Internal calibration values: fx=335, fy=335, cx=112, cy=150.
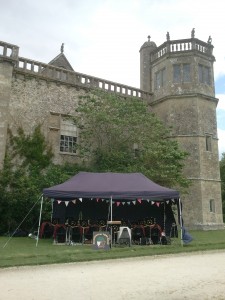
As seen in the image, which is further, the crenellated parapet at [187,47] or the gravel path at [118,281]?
the crenellated parapet at [187,47]

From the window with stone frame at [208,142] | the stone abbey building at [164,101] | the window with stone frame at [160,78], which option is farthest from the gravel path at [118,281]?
the window with stone frame at [160,78]

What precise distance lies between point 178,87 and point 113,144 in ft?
20.0

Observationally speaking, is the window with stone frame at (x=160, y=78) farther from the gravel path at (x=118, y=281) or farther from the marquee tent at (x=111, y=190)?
the gravel path at (x=118, y=281)

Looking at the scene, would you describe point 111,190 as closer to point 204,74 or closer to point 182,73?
point 182,73

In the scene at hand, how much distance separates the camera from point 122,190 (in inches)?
447

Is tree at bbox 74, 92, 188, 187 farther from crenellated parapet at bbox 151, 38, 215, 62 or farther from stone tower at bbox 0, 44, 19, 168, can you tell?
crenellated parapet at bbox 151, 38, 215, 62

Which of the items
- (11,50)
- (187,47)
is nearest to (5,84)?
(11,50)

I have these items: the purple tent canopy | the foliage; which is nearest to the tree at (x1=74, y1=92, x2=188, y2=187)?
the foliage

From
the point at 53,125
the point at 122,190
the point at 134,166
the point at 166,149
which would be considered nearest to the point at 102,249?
the point at 122,190

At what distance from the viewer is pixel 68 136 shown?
61.6ft

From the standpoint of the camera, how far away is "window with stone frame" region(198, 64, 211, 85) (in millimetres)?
21250

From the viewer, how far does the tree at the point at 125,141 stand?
1708 cm

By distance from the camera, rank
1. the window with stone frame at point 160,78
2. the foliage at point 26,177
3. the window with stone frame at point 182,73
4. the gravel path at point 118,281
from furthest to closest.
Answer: the window with stone frame at point 160,78 → the window with stone frame at point 182,73 → the foliage at point 26,177 → the gravel path at point 118,281

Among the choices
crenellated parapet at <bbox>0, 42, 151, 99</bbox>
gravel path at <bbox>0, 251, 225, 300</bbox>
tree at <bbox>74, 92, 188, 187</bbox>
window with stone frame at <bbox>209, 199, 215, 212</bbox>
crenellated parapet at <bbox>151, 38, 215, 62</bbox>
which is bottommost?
gravel path at <bbox>0, 251, 225, 300</bbox>
